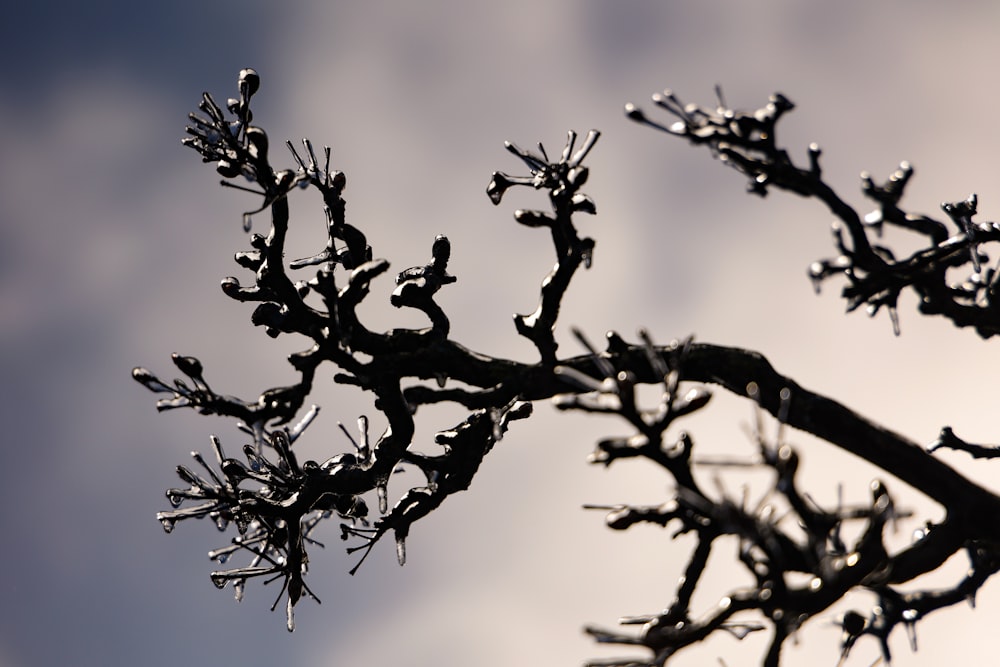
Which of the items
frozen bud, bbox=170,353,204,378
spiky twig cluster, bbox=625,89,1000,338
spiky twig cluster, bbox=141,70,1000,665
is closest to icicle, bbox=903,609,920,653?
spiky twig cluster, bbox=141,70,1000,665

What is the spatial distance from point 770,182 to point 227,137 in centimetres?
390

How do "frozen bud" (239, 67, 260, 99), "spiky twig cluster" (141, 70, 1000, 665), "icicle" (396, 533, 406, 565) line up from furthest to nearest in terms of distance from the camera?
"icicle" (396, 533, 406, 565), "frozen bud" (239, 67, 260, 99), "spiky twig cluster" (141, 70, 1000, 665)

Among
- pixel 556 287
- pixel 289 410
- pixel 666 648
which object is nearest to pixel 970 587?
pixel 666 648

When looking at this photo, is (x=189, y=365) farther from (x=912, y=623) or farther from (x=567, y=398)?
(x=912, y=623)

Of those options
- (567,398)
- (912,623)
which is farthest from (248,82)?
(912,623)

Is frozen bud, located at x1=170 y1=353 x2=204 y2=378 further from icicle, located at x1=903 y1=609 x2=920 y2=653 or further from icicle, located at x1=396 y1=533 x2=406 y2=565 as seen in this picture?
icicle, located at x1=903 y1=609 x2=920 y2=653

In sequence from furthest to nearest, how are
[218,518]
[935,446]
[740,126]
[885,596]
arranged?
[935,446]
[218,518]
[740,126]
[885,596]

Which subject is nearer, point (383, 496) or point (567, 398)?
point (567, 398)

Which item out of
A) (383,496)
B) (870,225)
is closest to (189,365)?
(383,496)

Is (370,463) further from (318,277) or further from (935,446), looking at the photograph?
(935,446)

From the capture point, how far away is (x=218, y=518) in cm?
671

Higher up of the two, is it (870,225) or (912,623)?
(870,225)

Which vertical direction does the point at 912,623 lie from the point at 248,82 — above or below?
below

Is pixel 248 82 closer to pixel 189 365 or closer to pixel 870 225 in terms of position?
pixel 189 365
